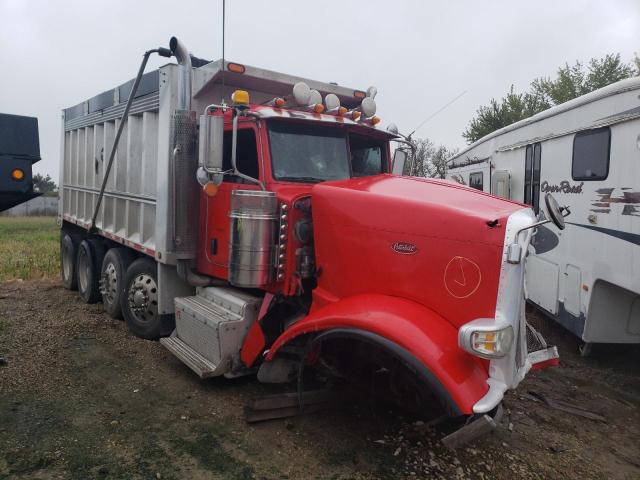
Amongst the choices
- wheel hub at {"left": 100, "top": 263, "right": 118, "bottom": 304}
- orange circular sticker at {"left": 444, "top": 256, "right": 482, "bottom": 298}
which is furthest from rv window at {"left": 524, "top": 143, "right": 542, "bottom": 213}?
wheel hub at {"left": 100, "top": 263, "right": 118, "bottom": 304}

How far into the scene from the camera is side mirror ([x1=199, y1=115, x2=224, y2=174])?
4227 millimetres

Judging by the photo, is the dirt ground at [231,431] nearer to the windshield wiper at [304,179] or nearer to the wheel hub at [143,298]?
the wheel hub at [143,298]

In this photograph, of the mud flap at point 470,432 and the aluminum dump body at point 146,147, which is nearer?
the mud flap at point 470,432

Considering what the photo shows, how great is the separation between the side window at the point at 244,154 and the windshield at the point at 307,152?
0.55 ft

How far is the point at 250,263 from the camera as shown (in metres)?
4.33

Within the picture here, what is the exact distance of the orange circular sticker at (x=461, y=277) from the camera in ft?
10.9

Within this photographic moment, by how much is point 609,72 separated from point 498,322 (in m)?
24.5

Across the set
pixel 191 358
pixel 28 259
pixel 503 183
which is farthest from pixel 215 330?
pixel 28 259

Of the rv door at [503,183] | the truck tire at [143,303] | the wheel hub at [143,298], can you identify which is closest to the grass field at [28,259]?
the truck tire at [143,303]

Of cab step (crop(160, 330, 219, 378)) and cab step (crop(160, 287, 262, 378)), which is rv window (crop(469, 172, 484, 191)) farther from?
cab step (crop(160, 330, 219, 378))

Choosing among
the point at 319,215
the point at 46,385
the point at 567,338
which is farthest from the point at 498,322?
the point at 567,338

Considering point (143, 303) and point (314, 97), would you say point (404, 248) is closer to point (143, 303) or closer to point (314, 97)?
point (314, 97)

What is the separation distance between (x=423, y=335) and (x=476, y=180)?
7.65 meters

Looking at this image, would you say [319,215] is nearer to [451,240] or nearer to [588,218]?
[451,240]
